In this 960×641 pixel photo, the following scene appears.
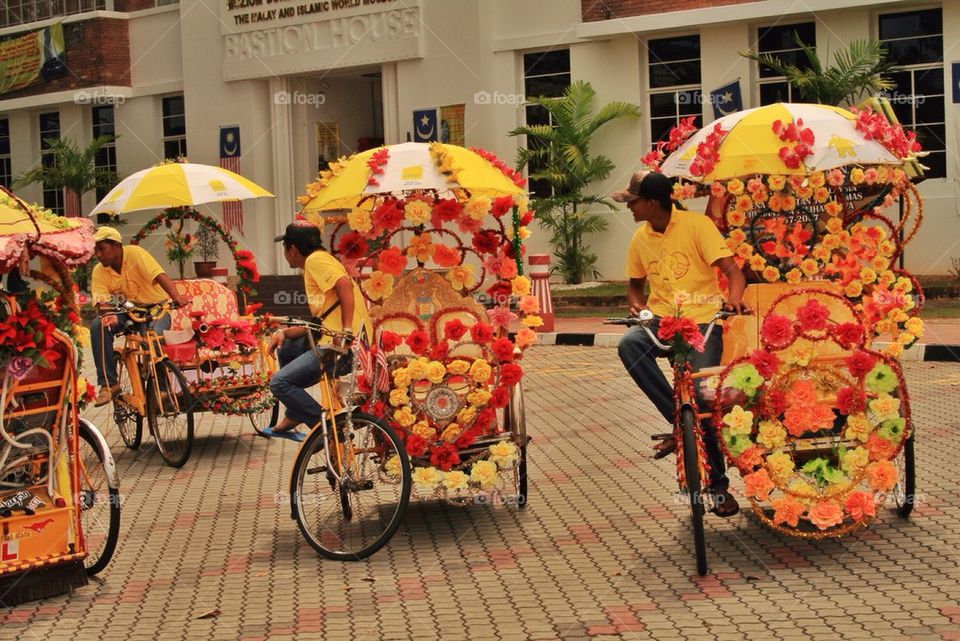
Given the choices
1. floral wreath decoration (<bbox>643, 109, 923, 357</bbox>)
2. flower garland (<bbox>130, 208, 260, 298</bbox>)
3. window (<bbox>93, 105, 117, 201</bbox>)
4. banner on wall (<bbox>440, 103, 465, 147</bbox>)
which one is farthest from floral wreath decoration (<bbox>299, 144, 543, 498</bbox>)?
window (<bbox>93, 105, 117, 201</bbox>)

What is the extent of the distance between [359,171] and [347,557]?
2.41 metres

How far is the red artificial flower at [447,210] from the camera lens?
9.39 metres

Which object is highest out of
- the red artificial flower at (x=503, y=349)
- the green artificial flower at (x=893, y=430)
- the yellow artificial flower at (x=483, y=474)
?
the red artificial flower at (x=503, y=349)

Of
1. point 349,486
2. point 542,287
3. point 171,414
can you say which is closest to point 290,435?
point 171,414

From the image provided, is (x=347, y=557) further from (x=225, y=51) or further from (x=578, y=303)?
(x=225, y=51)

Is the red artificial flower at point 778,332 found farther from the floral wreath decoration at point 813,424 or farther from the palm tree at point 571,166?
the palm tree at point 571,166

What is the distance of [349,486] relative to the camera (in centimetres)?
831

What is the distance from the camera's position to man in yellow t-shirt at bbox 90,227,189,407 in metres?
12.2

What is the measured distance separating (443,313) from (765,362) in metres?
2.34

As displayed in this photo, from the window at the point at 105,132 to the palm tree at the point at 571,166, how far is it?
39.2 feet

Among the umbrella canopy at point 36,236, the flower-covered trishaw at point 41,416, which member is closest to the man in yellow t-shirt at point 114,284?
the flower-covered trishaw at point 41,416

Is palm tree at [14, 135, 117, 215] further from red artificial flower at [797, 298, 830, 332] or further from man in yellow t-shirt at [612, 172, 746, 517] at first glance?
red artificial flower at [797, 298, 830, 332]

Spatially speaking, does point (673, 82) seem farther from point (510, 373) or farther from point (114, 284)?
point (510, 373)

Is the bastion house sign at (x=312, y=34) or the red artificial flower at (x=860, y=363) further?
the bastion house sign at (x=312, y=34)
